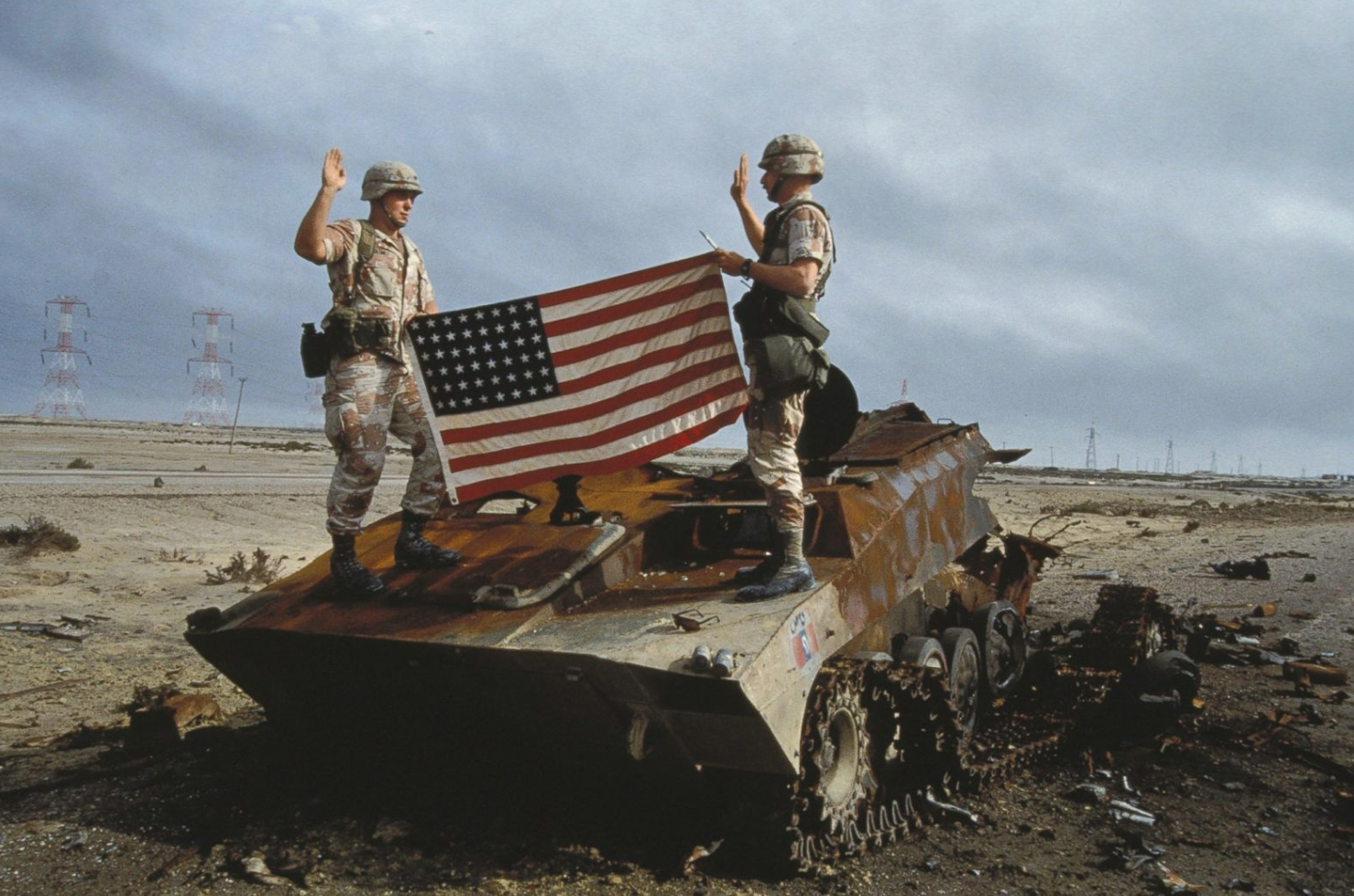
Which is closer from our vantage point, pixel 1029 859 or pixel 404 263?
pixel 1029 859

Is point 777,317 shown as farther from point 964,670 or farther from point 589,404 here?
point 964,670

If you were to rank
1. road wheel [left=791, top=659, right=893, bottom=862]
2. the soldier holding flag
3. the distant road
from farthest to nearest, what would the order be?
the distant road < the soldier holding flag < road wheel [left=791, top=659, right=893, bottom=862]

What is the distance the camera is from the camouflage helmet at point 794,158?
5.21 metres

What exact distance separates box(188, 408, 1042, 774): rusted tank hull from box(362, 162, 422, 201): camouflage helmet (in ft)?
5.57

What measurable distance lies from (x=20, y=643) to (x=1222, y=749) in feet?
27.5

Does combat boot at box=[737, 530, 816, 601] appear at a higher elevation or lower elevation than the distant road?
higher

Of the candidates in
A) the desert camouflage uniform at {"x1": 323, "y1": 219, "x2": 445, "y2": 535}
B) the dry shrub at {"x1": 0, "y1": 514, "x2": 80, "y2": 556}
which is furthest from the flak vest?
the dry shrub at {"x1": 0, "y1": 514, "x2": 80, "y2": 556}

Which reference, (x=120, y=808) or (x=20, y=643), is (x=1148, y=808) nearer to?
(x=120, y=808)

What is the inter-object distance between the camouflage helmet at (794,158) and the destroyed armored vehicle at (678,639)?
4.88 ft

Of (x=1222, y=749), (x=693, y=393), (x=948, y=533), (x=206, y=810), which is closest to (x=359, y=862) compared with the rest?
(x=206, y=810)

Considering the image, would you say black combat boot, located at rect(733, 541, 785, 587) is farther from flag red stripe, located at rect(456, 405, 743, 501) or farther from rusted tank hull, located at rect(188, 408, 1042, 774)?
flag red stripe, located at rect(456, 405, 743, 501)

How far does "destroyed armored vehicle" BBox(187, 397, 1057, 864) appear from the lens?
4.42 m

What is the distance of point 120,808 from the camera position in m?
5.42

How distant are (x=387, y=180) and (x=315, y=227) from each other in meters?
0.51
